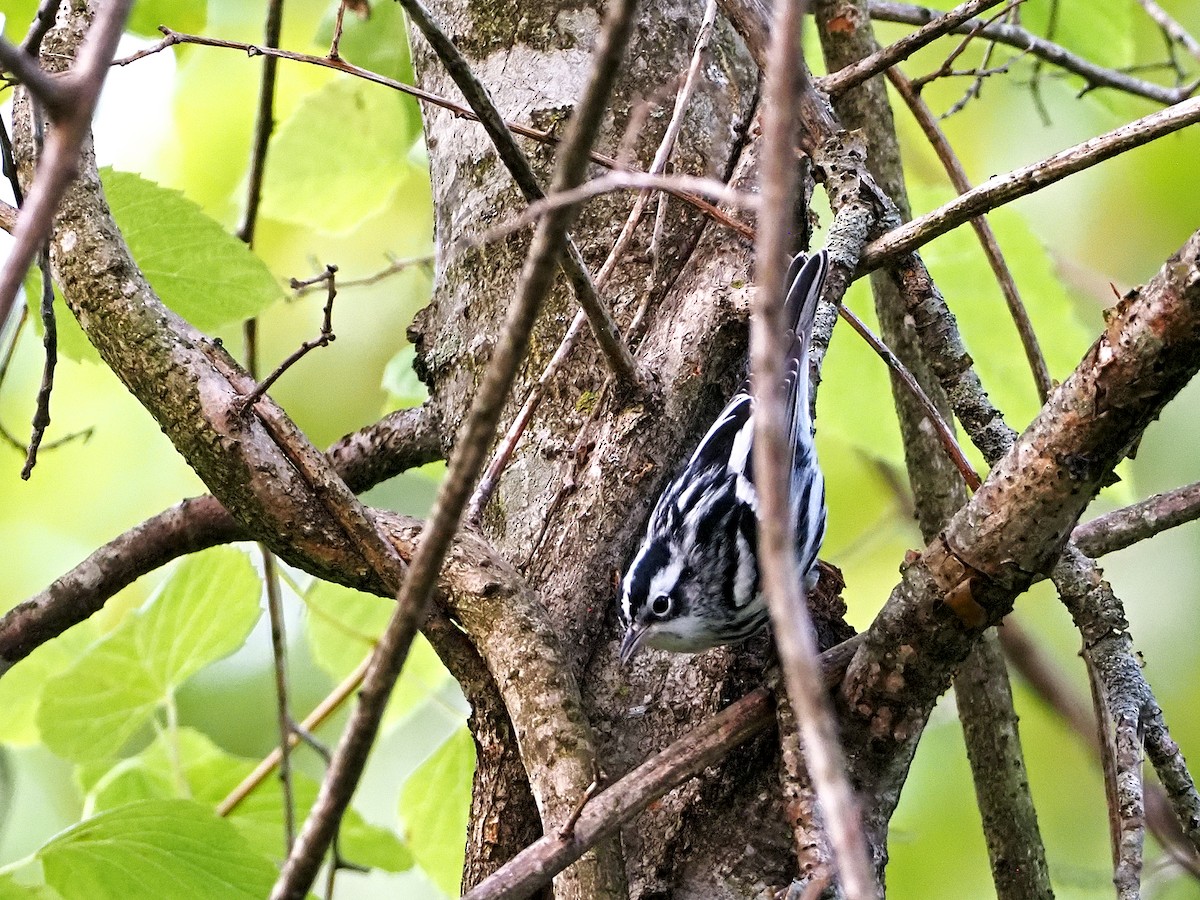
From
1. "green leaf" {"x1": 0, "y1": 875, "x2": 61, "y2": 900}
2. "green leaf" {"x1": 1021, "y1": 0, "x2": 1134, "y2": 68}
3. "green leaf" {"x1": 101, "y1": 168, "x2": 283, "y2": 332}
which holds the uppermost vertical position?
"green leaf" {"x1": 1021, "y1": 0, "x2": 1134, "y2": 68}

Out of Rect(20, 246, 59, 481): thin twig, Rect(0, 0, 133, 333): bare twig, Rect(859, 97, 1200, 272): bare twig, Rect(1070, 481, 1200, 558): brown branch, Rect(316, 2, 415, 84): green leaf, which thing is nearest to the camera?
Rect(0, 0, 133, 333): bare twig

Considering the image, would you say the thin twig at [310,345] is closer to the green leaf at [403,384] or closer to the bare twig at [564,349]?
the bare twig at [564,349]

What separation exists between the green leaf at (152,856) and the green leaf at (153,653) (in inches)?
29.1

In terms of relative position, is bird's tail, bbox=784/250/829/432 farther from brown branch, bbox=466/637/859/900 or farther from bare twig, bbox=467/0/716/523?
brown branch, bbox=466/637/859/900

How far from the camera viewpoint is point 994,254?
2510mm

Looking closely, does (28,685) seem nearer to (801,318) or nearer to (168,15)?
(168,15)

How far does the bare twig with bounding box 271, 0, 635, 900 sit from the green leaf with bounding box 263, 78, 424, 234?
234 cm

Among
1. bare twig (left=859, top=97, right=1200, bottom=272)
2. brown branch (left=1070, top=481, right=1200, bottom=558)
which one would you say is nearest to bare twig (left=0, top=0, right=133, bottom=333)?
bare twig (left=859, top=97, right=1200, bottom=272)

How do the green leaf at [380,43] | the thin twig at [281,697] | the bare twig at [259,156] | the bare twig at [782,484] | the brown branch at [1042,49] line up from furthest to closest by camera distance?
the green leaf at [380,43], the bare twig at [259,156], the brown branch at [1042,49], the thin twig at [281,697], the bare twig at [782,484]

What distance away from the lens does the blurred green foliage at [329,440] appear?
277 centimetres

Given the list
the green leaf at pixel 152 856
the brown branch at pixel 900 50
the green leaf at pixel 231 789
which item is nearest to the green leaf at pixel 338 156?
the brown branch at pixel 900 50

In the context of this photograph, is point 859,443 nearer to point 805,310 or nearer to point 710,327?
point 805,310

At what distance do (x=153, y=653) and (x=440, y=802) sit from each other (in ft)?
2.59

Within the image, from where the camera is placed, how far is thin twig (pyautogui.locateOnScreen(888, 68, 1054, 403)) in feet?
7.97
